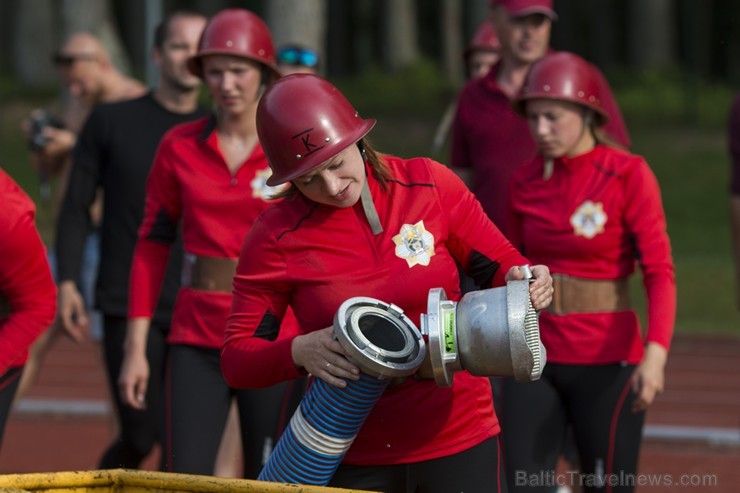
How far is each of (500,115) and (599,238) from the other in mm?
1365

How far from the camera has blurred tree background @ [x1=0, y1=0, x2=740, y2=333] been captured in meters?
24.8

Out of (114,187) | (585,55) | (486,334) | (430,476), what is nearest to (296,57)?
(114,187)

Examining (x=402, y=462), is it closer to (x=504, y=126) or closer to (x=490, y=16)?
(x=504, y=126)

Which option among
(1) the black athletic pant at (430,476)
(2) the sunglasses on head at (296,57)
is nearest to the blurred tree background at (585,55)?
(2) the sunglasses on head at (296,57)

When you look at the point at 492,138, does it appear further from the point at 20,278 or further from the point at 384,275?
the point at 384,275

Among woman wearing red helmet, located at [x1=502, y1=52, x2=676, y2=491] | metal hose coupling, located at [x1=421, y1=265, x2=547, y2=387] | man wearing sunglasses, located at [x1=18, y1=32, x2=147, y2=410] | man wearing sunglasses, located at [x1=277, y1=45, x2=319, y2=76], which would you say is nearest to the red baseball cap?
man wearing sunglasses, located at [x1=277, y1=45, x2=319, y2=76]

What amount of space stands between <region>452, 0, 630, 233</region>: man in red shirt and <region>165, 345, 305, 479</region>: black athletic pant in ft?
4.97

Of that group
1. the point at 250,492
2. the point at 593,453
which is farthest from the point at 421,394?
the point at 593,453

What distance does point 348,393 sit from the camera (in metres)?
4.23

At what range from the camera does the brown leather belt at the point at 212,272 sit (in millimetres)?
6199

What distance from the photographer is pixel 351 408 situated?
4.27 m

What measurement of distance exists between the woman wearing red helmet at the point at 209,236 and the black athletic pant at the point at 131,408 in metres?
0.73

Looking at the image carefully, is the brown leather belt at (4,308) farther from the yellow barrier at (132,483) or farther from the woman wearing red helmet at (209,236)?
the yellow barrier at (132,483)

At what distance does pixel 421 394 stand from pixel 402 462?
21 cm
